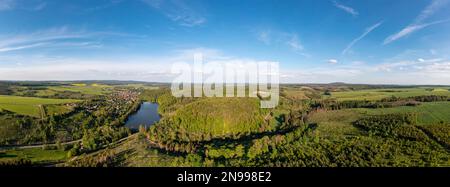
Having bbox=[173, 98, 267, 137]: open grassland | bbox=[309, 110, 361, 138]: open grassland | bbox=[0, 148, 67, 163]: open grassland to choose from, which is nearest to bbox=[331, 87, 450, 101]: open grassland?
bbox=[309, 110, 361, 138]: open grassland

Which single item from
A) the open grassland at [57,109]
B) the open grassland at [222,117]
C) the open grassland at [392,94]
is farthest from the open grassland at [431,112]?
the open grassland at [57,109]

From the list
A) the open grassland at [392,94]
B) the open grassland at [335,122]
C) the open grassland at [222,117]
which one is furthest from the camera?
the open grassland at [392,94]

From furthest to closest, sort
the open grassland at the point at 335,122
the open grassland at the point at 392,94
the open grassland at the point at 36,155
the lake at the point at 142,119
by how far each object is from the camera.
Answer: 1. the open grassland at the point at 392,94
2. the lake at the point at 142,119
3. the open grassland at the point at 335,122
4. the open grassland at the point at 36,155

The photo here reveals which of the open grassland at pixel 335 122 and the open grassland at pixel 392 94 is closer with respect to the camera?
the open grassland at pixel 335 122

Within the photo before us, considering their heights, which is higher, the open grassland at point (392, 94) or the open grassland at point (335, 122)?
the open grassland at point (392, 94)

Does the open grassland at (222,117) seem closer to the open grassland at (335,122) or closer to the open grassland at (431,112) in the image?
the open grassland at (335,122)

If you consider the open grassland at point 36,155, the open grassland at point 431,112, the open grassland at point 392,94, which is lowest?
the open grassland at point 36,155

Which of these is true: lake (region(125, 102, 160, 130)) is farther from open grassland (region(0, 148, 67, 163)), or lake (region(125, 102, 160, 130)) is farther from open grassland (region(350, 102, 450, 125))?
open grassland (region(350, 102, 450, 125))
